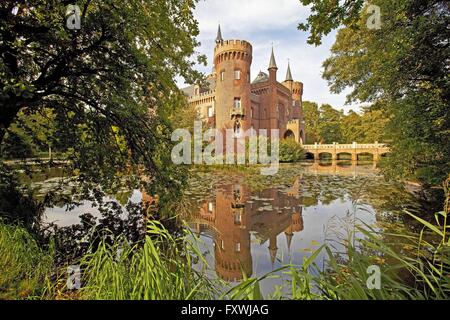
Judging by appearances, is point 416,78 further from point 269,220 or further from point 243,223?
point 243,223

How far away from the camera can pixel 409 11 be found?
16.4 feet

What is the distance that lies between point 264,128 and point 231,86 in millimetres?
10241

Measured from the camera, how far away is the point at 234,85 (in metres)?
30.1

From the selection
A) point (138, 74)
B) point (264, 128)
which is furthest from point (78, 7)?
point (264, 128)

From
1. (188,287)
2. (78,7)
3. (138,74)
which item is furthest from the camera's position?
(138,74)

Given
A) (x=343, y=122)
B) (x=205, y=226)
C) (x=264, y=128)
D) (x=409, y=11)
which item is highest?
(x=343, y=122)

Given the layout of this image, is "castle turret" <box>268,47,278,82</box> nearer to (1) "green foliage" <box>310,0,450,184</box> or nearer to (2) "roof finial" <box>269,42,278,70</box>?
(2) "roof finial" <box>269,42,278,70</box>

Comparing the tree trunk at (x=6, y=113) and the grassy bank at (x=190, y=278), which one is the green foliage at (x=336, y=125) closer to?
the grassy bank at (x=190, y=278)

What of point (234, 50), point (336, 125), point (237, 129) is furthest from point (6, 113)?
point (336, 125)

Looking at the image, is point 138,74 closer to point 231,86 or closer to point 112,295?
point 112,295

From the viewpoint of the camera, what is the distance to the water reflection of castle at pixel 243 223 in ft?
14.0

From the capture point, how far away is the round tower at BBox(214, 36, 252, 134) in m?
29.7

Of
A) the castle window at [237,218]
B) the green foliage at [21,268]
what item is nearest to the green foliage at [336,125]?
the castle window at [237,218]

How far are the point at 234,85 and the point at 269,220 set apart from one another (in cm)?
2655
